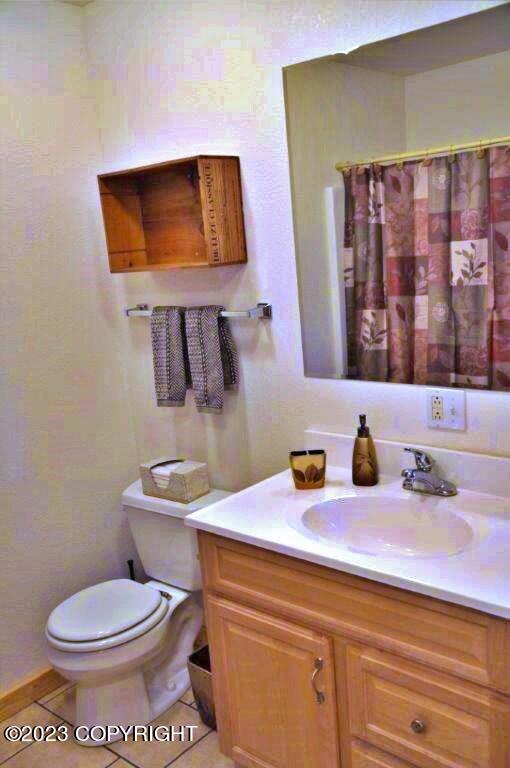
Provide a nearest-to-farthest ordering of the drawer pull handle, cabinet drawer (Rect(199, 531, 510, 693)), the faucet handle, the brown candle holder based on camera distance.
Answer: cabinet drawer (Rect(199, 531, 510, 693))
the drawer pull handle
the faucet handle
the brown candle holder

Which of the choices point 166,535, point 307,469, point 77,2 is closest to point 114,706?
point 166,535

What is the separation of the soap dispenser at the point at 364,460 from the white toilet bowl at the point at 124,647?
82 centimetres

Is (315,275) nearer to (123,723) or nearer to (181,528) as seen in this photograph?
(181,528)

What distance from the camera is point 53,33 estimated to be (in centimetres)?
221

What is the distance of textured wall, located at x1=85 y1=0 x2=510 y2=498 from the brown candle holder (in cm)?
19

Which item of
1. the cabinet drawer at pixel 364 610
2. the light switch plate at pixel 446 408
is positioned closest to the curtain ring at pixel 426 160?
the light switch plate at pixel 446 408

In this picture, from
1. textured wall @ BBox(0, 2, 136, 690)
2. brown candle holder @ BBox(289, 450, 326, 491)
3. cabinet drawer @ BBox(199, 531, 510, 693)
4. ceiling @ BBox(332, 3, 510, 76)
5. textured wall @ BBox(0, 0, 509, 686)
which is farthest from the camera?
textured wall @ BBox(0, 2, 136, 690)

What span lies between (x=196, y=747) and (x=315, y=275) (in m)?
1.51

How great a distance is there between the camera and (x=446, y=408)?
1.75 m

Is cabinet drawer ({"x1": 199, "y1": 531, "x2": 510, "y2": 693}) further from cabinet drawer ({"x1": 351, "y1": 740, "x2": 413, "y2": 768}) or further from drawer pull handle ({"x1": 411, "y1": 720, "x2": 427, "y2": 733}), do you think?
cabinet drawer ({"x1": 351, "y1": 740, "x2": 413, "y2": 768})

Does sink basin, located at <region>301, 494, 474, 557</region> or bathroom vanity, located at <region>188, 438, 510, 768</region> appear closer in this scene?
bathroom vanity, located at <region>188, 438, 510, 768</region>

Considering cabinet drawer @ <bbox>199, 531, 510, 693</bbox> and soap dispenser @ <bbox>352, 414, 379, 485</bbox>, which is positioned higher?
soap dispenser @ <bbox>352, 414, 379, 485</bbox>

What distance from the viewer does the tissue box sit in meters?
2.22

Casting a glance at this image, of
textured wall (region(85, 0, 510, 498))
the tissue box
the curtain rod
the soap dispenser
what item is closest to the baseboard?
the tissue box
